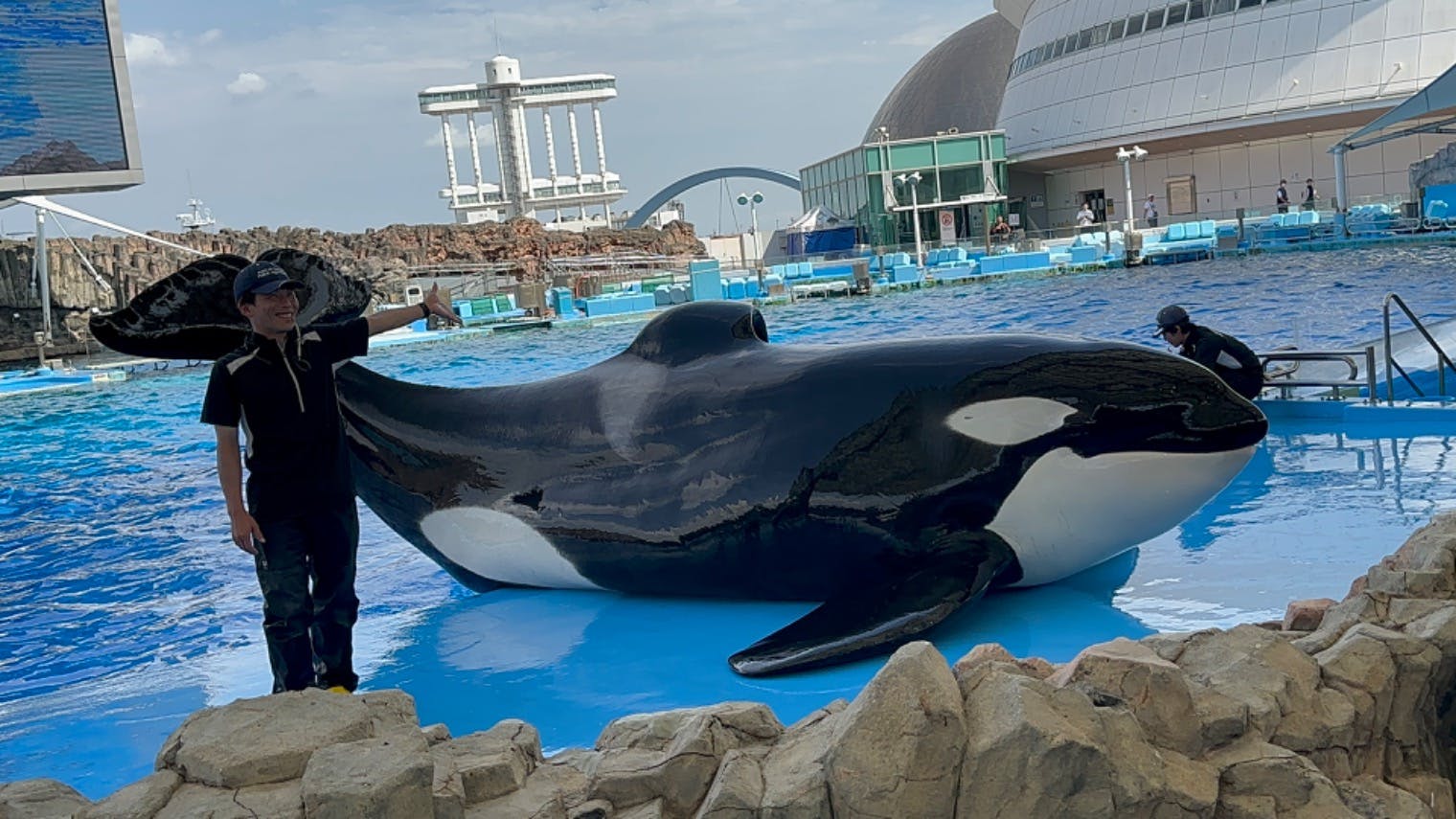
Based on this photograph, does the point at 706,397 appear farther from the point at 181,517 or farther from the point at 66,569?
the point at 181,517

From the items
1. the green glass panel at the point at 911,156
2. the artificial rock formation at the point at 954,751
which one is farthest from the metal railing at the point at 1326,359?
the green glass panel at the point at 911,156

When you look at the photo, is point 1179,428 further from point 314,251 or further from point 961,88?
point 961,88

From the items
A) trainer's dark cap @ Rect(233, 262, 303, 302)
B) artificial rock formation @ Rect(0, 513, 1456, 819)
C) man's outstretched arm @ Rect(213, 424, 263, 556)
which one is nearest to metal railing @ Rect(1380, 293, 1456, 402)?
artificial rock formation @ Rect(0, 513, 1456, 819)

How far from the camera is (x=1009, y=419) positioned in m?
4.41

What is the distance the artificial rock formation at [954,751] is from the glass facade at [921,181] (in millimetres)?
45100

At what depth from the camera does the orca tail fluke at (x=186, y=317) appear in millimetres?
3941

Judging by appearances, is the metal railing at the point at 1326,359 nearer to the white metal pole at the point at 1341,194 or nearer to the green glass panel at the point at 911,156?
the white metal pole at the point at 1341,194

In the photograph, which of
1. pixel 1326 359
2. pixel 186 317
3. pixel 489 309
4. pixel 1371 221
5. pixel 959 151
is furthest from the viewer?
pixel 959 151

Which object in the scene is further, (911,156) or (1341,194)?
(911,156)

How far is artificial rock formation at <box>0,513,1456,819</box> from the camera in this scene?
2363 millimetres

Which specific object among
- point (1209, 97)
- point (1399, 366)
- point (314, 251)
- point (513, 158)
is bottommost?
point (1399, 366)

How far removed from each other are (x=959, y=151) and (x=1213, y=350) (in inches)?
1783

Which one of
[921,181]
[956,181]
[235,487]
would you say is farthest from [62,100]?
[956,181]

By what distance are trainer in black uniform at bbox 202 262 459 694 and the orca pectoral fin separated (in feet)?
4.24
